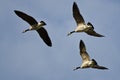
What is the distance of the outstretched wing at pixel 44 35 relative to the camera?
2026 inches

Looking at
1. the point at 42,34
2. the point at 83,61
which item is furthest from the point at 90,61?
the point at 42,34

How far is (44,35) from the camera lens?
51531mm

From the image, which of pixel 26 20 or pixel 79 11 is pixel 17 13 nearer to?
pixel 26 20

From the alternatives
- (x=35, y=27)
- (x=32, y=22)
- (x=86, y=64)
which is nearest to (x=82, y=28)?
Answer: (x=86, y=64)

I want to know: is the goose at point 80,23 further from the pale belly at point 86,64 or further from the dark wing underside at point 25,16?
the dark wing underside at point 25,16

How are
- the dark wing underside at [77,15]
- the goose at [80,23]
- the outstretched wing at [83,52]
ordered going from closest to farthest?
the goose at [80,23], the dark wing underside at [77,15], the outstretched wing at [83,52]

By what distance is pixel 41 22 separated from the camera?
49.7 meters

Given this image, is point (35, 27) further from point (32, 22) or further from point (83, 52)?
point (83, 52)

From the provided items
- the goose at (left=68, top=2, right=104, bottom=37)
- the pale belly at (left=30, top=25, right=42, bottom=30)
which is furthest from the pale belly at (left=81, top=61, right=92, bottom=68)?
the pale belly at (left=30, top=25, right=42, bottom=30)

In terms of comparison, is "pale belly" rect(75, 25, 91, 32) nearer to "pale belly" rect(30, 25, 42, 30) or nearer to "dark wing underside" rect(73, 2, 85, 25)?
"dark wing underside" rect(73, 2, 85, 25)

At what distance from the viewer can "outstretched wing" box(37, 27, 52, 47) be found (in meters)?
51.5

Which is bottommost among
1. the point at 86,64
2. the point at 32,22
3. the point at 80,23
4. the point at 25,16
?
the point at 86,64

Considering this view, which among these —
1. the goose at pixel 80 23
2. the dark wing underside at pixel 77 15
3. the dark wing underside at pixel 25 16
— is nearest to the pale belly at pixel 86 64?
the goose at pixel 80 23

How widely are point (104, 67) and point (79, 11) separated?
168 inches
